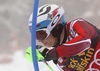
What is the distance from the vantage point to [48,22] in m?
0.87

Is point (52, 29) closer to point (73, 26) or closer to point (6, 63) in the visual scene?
point (73, 26)

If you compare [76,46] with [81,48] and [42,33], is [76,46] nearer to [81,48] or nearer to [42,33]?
[81,48]

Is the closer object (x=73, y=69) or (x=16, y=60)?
(x=73, y=69)

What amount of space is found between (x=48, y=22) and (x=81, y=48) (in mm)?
276

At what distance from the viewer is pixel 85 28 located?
0.72 metres

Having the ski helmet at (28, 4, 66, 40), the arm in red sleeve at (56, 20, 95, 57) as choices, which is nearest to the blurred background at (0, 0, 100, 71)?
the ski helmet at (28, 4, 66, 40)

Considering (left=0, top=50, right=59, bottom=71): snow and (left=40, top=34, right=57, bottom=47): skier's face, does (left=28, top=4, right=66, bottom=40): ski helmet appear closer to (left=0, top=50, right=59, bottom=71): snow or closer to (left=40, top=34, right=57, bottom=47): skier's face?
(left=40, top=34, right=57, bottom=47): skier's face

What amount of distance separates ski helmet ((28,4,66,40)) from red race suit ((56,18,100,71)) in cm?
7

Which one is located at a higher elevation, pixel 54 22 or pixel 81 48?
pixel 54 22

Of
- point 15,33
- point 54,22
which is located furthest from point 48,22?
point 15,33

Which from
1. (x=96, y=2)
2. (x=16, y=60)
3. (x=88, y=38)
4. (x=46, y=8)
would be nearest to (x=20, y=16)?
(x=16, y=60)

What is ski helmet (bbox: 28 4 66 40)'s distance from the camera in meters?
0.86

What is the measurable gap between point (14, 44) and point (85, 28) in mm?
1129

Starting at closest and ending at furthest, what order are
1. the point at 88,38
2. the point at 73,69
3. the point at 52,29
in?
the point at 88,38
the point at 52,29
the point at 73,69
